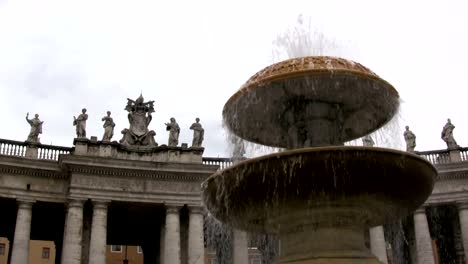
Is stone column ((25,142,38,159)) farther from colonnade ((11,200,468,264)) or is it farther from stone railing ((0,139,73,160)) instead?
colonnade ((11,200,468,264))

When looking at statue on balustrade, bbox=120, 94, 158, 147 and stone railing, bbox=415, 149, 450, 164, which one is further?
stone railing, bbox=415, 149, 450, 164

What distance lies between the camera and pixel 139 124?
104 ft

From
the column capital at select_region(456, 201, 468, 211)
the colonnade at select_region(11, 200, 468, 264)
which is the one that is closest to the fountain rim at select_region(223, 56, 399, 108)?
the colonnade at select_region(11, 200, 468, 264)

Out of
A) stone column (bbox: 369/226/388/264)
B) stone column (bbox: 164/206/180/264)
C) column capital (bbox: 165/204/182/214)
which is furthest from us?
stone column (bbox: 369/226/388/264)

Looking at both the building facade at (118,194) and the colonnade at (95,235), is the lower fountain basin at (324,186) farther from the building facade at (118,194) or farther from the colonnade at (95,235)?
the building facade at (118,194)

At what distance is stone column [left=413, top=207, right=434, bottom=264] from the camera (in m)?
29.9

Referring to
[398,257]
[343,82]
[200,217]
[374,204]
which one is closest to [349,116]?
→ [343,82]

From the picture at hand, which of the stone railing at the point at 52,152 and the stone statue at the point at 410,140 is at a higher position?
the stone statue at the point at 410,140

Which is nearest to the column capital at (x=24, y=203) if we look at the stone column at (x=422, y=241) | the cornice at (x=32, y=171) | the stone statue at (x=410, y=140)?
the cornice at (x=32, y=171)

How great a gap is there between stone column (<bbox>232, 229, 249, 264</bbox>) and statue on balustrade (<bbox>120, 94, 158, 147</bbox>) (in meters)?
6.52

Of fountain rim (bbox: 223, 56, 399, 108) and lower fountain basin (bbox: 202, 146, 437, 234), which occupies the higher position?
fountain rim (bbox: 223, 56, 399, 108)

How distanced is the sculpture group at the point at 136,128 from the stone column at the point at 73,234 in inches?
154

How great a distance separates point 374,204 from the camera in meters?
11.7

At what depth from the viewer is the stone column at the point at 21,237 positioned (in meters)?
26.3
